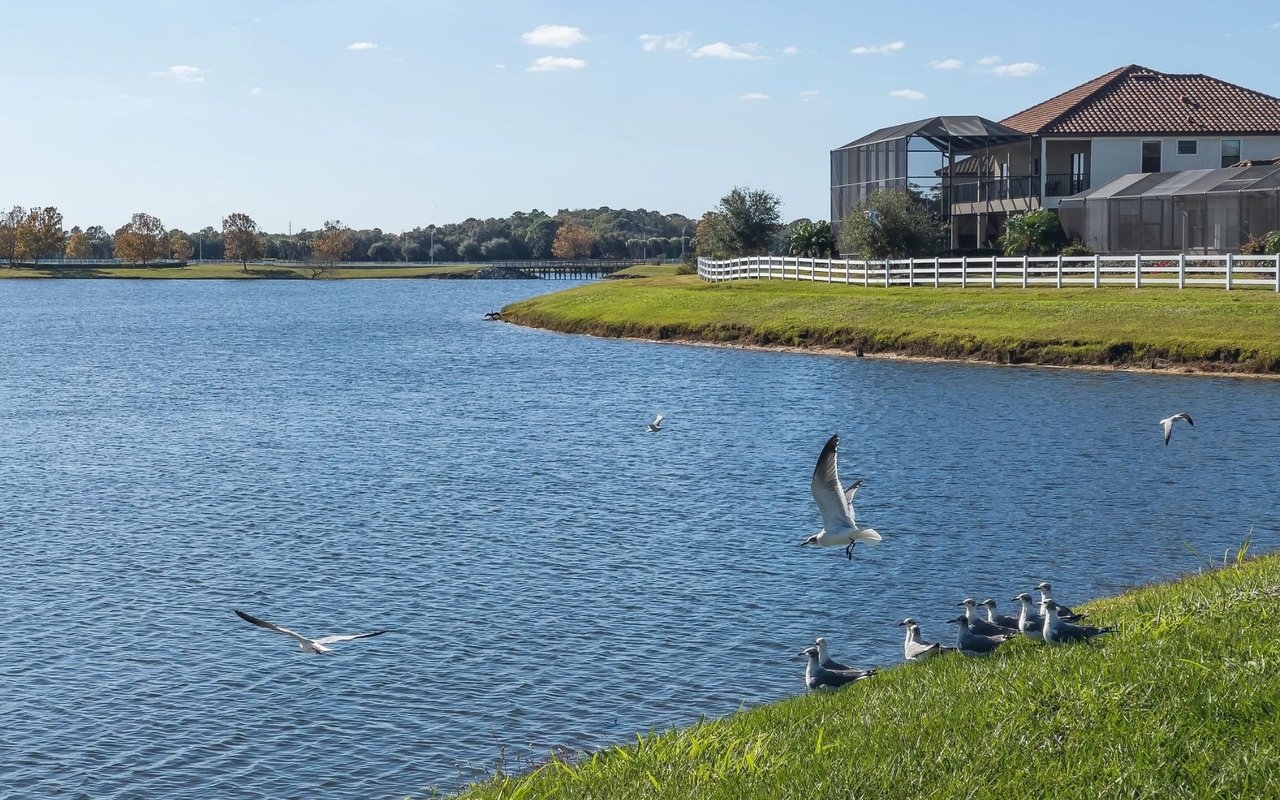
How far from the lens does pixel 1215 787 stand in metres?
8.06

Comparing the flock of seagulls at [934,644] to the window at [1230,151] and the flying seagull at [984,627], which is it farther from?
the window at [1230,151]

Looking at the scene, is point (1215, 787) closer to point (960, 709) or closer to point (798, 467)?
point (960, 709)

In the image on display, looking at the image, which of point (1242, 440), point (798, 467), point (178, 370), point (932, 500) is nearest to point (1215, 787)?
point (932, 500)

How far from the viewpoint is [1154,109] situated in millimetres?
76562

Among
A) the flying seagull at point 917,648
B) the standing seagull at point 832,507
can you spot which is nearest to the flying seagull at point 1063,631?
the flying seagull at point 917,648

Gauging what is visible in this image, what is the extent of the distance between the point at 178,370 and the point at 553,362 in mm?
15221

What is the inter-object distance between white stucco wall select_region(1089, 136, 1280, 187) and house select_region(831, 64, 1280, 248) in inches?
2.0

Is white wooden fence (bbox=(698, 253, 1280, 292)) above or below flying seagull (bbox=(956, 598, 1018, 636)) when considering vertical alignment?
above

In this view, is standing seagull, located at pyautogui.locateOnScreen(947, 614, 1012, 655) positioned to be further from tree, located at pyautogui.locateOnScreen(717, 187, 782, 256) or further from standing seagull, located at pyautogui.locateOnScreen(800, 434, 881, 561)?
tree, located at pyautogui.locateOnScreen(717, 187, 782, 256)

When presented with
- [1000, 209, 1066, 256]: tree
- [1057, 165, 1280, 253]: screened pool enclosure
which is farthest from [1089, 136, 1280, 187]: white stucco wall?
[1000, 209, 1066, 256]: tree

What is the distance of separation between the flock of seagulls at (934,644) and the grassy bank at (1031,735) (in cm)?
64

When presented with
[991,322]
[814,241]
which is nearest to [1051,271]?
[991,322]

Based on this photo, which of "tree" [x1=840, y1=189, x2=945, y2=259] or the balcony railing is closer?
"tree" [x1=840, y1=189, x2=945, y2=259]

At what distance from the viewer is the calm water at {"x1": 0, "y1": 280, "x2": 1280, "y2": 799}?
1455cm
